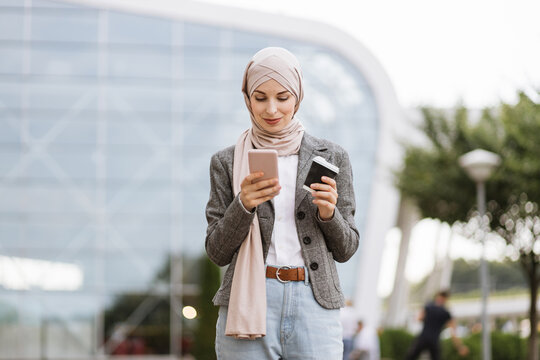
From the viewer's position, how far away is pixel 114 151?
19.8 meters

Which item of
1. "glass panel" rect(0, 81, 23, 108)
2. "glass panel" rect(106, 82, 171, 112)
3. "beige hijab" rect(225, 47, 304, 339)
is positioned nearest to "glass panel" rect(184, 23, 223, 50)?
"glass panel" rect(106, 82, 171, 112)

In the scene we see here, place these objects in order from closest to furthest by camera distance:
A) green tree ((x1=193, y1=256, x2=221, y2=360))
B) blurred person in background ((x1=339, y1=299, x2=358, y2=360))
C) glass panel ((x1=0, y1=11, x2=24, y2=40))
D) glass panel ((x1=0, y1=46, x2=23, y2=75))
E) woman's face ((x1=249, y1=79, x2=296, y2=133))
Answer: woman's face ((x1=249, y1=79, x2=296, y2=133)), blurred person in background ((x1=339, y1=299, x2=358, y2=360)), green tree ((x1=193, y1=256, x2=221, y2=360)), glass panel ((x1=0, y1=11, x2=24, y2=40)), glass panel ((x1=0, y1=46, x2=23, y2=75))

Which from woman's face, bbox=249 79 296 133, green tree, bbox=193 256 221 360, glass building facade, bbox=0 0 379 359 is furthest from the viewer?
glass building facade, bbox=0 0 379 359

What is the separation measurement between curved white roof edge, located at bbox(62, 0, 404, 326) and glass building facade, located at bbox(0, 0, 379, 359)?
203 mm

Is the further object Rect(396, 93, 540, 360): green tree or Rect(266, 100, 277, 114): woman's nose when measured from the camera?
Rect(396, 93, 540, 360): green tree

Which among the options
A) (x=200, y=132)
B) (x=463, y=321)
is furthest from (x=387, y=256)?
(x=200, y=132)

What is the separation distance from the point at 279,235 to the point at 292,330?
11.8 inches

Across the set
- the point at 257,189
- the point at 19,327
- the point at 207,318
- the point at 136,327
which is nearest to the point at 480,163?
the point at 207,318

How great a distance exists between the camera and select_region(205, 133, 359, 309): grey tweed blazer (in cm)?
232

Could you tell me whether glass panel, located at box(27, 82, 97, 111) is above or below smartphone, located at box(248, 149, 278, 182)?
above

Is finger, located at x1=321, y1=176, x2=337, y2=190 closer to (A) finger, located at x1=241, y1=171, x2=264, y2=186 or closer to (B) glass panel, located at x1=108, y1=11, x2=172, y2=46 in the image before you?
(A) finger, located at x1=241, y1=171, x2=264, y2=186

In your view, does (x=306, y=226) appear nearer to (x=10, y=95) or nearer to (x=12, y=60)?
(x=10, y=95)

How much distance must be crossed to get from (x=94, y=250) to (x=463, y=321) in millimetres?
Answer: 11826

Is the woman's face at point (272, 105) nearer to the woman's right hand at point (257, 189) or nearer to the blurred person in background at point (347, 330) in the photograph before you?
the woman's right hand at point (257, 189)
